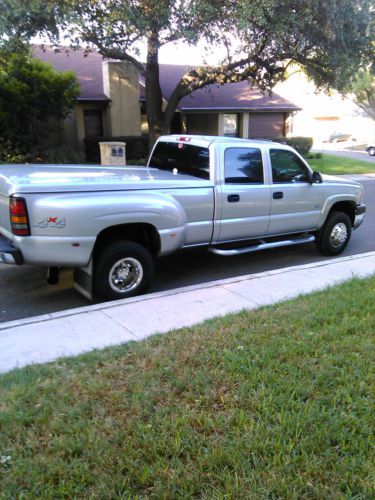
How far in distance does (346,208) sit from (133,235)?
4.17 m

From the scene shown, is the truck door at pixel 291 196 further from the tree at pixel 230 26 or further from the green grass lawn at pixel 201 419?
the tree at pixel 230 26

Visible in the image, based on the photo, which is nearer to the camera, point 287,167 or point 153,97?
point 287,167

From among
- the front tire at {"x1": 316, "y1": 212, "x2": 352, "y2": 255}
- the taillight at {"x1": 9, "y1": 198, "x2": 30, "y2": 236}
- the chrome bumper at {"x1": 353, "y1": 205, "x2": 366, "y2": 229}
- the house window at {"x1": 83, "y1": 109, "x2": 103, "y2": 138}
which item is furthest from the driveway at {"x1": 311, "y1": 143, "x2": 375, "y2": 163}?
the taillight at {"x1": 9, "y1": 198, "x2": 30, "y2": 236}

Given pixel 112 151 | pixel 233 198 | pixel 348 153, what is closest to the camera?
pixel 233 198

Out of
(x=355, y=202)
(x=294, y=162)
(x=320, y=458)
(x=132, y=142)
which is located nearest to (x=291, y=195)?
(x=294, y=162)

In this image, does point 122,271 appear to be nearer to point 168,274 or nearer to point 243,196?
point 168,274

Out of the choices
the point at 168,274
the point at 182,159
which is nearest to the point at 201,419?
the point at 168,274

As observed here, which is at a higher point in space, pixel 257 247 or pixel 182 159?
pixel 182 159

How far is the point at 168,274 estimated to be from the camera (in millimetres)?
6895

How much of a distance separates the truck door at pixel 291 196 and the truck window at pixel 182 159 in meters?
1.14

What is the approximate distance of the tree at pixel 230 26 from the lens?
38.8ft

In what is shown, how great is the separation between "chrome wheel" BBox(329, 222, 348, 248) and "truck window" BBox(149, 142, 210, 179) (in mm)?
2746

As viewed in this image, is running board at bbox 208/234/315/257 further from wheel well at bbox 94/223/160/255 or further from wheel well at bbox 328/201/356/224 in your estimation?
wheel well at bbox 94/223/160/255

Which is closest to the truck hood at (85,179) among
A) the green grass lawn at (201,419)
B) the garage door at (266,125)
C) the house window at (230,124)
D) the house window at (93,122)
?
the green grass lawn at (201,419)
